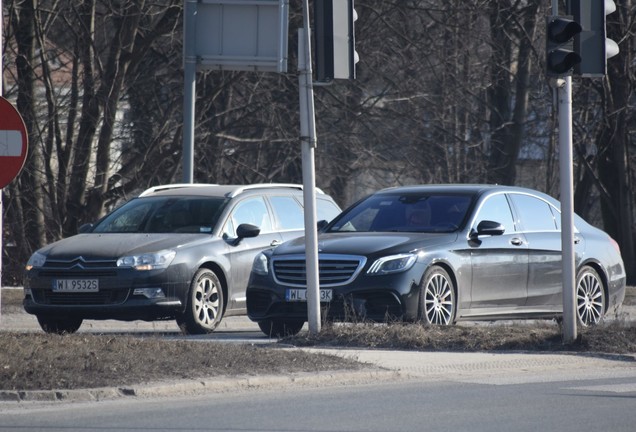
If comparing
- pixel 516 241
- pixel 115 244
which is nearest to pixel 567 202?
pixel 516 241

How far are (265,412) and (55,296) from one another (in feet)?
20.9

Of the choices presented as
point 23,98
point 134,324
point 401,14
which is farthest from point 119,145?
point 134,324

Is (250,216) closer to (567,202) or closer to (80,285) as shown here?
(80,285)

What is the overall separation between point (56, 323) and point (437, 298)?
4.41 meters

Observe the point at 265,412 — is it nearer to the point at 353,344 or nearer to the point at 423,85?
the point at 353,344

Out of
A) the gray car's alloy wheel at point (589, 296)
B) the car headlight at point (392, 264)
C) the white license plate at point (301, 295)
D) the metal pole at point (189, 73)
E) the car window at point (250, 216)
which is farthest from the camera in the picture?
the metal pole at point (189, 73)

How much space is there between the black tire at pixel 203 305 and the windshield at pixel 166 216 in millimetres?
721

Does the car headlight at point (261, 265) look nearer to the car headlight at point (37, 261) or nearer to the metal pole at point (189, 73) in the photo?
the car headlight at point (37, 261)

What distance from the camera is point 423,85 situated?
93.4 feet

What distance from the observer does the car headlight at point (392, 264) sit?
13211 millimetres

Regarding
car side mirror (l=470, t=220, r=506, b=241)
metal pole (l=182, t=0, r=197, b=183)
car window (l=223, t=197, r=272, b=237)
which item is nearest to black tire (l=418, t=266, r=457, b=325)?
car side mirror (l=470, t=220, r=506, b=241)

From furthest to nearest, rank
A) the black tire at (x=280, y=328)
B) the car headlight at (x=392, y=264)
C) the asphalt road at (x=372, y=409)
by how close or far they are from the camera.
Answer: the black tire at (x=280, y=328) < the car headlight at (x=392, y=264) < the asphalt road at (x=372, y=409)

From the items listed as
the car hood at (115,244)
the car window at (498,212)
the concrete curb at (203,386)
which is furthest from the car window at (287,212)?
the concrete curb at (203,386)

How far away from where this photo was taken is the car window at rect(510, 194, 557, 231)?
50.4 feet
